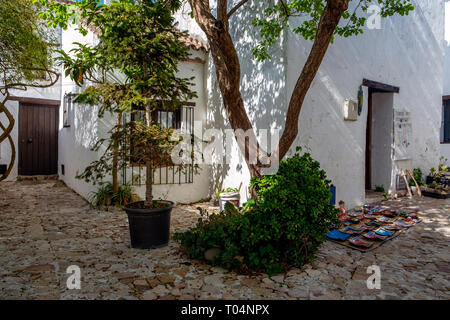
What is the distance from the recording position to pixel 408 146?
721 centimetres

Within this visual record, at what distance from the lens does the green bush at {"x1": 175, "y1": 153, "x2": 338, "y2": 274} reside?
298cm

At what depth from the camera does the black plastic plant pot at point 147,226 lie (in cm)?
361

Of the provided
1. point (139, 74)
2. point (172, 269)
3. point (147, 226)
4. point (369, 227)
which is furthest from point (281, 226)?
point (139, 74)

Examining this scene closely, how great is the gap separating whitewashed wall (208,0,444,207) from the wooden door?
251 inches

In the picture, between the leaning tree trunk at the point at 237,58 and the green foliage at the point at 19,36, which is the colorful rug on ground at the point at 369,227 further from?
the green foliage at the point at 19,36

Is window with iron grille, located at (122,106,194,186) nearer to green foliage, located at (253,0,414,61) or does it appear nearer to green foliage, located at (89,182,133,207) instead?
green foliage, located at (89,182,133,207)

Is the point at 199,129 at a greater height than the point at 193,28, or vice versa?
the point at 193,28

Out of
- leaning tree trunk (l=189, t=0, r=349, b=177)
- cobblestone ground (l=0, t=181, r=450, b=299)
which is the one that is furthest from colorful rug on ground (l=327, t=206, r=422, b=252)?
leaning tree trunk (l=189, t=0, r=349, b=177)

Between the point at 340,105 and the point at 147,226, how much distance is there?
393 cm

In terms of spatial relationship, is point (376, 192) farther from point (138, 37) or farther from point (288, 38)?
point (138, 37)

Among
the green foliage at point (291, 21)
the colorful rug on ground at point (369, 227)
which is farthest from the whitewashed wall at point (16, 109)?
the colorful rug on ground at point (369, 227)

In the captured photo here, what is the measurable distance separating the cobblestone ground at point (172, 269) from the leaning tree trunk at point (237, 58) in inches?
54.1
